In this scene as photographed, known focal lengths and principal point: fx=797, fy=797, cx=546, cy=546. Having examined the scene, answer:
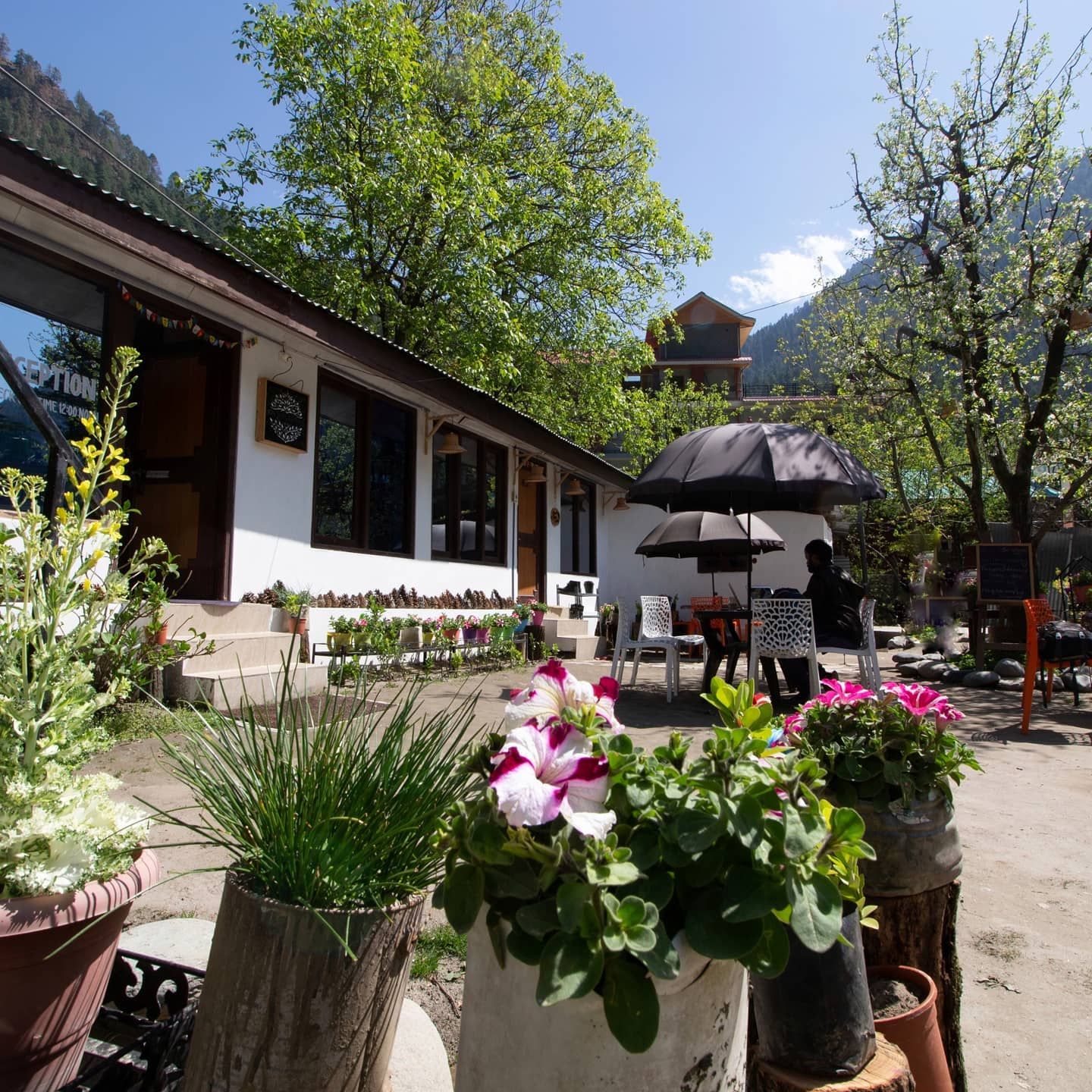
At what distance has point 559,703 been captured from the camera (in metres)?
1.14

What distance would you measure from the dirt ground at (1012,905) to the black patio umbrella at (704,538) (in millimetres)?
3987

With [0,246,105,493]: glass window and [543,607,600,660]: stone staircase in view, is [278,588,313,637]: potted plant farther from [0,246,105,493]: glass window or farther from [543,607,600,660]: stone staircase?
[543,607,600,660]: stone staircase

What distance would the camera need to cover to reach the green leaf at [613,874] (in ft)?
2.85

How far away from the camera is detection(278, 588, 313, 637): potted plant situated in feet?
22.3

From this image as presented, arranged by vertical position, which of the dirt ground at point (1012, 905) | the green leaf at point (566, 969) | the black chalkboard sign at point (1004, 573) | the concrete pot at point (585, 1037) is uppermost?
the black chalkboard sign at point (1004, 573)

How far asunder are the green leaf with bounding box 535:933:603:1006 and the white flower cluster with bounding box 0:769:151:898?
893 millimetres

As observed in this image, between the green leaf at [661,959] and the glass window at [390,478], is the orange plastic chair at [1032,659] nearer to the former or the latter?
the green leaf at [661,959]

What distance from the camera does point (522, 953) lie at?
93 centimetres

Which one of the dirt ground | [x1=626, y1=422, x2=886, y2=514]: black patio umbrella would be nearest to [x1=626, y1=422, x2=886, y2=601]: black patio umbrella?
[x1=626, y1=422, x2=886, y2=514]: black patio umbrella

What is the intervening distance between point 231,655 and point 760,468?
4.21 metres

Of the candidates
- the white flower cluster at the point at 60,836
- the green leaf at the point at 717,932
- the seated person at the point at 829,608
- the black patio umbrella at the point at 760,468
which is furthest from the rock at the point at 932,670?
the white flower cluster at the point at 60,836

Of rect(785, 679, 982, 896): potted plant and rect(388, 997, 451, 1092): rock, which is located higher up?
rect(785, 679, 982, 896): potted plant

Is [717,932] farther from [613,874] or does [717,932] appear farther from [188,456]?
[188,456]

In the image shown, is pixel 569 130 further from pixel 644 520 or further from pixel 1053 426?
pixel 1053 426
